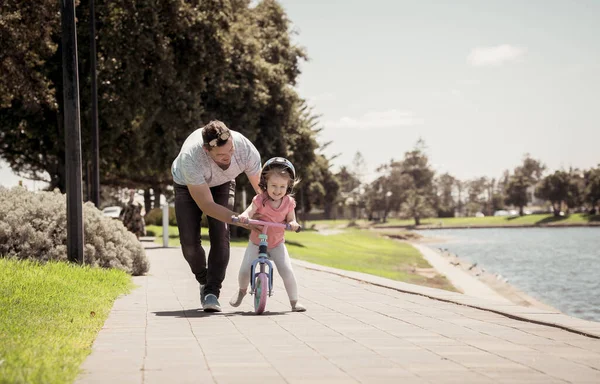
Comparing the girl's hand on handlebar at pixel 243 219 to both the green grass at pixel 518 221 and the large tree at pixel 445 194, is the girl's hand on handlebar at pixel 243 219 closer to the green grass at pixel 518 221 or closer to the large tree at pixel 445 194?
the green grass at pixel 518 221

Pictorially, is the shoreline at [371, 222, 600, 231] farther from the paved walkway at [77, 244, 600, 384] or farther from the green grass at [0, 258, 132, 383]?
the paved walkway at [77, 244, 600, 384]

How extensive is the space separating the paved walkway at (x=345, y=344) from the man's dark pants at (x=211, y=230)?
45 centimetres

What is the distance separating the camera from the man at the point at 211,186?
7.20 m

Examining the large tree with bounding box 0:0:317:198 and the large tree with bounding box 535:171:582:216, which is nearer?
the large tree with bounding box 0:0:317:198

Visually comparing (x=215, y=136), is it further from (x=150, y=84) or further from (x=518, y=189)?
(x=518, y=189)

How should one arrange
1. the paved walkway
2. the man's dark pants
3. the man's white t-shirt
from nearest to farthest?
1. the paved walkway
2. the man's white t-shirt
3. the man's dark pants

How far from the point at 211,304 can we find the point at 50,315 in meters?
1.57

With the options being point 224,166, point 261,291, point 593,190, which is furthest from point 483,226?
point 224,166

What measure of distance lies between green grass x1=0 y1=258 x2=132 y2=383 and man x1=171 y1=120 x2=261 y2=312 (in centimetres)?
106

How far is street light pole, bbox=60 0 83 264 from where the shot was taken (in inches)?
466

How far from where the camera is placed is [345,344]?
19.1ft

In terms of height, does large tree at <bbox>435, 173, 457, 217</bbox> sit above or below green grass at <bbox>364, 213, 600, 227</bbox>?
above

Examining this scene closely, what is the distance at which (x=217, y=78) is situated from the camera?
99.1 feet

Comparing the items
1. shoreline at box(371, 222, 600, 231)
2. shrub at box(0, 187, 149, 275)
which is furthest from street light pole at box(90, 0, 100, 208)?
shoreline at box(371, 222, 600, 231)
